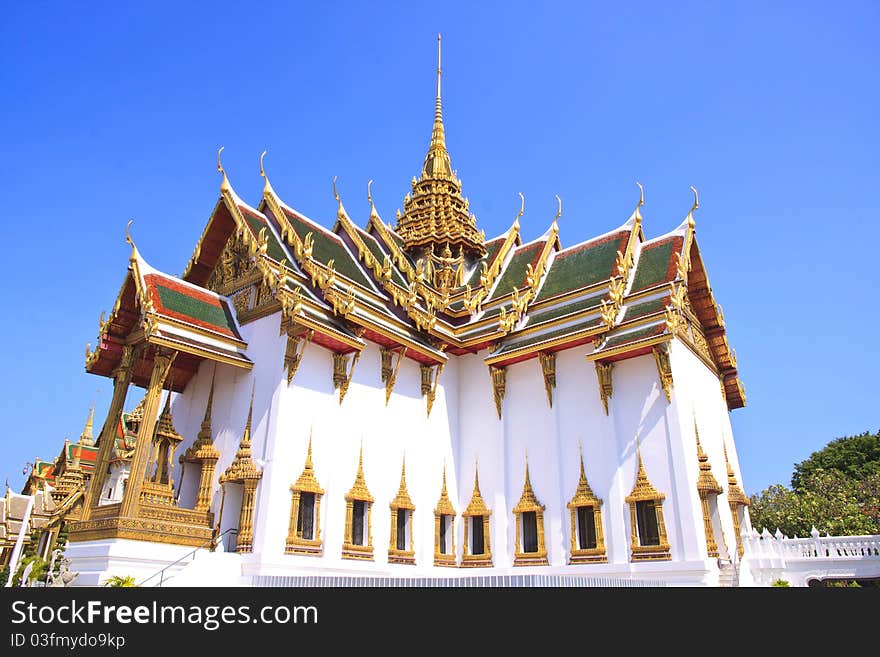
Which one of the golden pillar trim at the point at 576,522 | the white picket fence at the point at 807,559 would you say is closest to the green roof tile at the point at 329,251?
the golden pillar trim at the point at 576,522

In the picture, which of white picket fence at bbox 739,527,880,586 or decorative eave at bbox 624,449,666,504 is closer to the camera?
white picket fence at bbox 739,527,880,586

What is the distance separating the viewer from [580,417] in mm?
12984

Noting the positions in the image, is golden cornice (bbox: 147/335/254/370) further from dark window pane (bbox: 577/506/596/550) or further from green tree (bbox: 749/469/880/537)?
green tree (bbox: 749/469/880/537)

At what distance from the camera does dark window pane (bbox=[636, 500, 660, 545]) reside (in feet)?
37.5

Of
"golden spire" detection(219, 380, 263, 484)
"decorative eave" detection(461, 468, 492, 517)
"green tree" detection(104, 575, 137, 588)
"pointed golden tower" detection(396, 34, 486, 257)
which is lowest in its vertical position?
"green tree" detection(104, 575, 137, 588)

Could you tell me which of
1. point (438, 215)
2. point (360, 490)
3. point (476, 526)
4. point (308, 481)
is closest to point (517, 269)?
point (438, 215)

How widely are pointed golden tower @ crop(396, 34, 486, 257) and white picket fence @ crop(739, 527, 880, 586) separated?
10.7m

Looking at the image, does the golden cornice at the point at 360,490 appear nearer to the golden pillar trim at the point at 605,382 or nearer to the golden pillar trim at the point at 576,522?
the golden pillar trim at the point at 576,522

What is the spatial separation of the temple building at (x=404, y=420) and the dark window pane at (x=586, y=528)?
0.14ft

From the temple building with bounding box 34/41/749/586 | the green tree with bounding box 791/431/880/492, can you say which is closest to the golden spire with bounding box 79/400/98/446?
the temple building with bounding box 34/41/749/586

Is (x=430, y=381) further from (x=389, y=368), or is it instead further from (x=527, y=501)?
(x=527, y=501)

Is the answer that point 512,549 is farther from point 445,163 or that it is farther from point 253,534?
point 445,163
